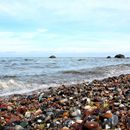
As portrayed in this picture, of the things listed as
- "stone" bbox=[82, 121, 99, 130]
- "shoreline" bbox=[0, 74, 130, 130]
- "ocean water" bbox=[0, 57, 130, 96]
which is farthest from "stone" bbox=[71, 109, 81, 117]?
"ocean water" bbox=[0, 57, 130, 96]

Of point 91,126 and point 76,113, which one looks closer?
point 91,126

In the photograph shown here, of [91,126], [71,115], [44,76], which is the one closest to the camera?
[91,126]

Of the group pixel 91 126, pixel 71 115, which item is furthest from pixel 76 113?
pixel 91 126

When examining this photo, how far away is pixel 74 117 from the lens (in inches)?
295

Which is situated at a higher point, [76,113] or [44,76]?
[76,113]

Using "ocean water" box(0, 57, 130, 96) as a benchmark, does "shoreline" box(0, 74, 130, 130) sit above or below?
above

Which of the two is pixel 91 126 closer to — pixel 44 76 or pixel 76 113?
pixel 76 113

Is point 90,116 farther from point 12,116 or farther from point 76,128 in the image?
point 12,116

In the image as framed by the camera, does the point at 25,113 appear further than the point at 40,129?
Yes

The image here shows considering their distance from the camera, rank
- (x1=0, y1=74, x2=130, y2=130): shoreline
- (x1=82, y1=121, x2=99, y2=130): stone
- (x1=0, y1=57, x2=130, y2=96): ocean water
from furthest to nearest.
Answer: (x1=0, y1=57, x2=130, y2=96): ocean water → (x1=0, y1=74, x2=130, y2=130): shoreline → (x1=82, y1=121, x2=99, y2=130): stone

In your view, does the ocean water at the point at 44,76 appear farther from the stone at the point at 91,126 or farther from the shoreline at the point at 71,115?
the stone at the point at 91,126

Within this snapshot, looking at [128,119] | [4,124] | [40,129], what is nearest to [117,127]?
[128,119]

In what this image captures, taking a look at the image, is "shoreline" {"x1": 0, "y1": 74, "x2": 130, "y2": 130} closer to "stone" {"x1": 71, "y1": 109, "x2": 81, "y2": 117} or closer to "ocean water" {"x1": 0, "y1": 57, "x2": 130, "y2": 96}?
"stone" {"x1": 71, "y1": 109, "x2": 81, "y2": 117}

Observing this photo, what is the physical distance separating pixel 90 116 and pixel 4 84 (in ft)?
36.7
